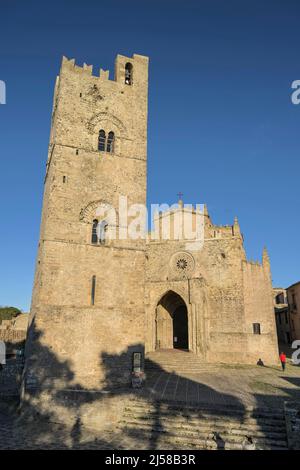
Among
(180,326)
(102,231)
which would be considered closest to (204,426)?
(102,231)

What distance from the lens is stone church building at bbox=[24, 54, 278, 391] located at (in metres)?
15.1

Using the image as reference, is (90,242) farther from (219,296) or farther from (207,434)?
(219,296)

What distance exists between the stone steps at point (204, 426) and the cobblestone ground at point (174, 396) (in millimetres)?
683

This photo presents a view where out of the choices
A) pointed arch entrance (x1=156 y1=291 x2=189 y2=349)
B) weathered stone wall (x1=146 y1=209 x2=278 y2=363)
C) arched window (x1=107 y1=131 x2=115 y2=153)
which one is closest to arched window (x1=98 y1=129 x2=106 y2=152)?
arched window (x1=107 y1=131 x2=115 y2=153)

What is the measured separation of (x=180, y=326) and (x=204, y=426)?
1903cm

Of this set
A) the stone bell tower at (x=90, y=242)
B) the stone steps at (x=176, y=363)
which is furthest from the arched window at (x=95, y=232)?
the stone steps at (x=176, y=363)

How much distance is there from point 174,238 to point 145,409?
1823 cm

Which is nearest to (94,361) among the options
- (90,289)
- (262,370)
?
(90,289)

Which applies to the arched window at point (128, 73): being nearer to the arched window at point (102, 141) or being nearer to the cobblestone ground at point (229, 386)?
the arched window at point (102, 141)

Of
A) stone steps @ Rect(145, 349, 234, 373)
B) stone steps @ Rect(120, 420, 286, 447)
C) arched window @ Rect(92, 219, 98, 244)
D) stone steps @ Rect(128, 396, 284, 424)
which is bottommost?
stone steps @ Rect(120, 420, 286, 447)

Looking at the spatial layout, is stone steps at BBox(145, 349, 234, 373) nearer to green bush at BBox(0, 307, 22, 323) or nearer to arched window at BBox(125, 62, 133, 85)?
arched window at BBox(125, 62, 133, 85)

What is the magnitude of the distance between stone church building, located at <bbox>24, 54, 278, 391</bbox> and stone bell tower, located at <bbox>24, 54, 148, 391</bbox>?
0.15 ft

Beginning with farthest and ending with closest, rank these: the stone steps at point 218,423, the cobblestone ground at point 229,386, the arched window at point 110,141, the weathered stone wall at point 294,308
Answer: the weathered stone wall at point 294,308, the arched window at point 110,141, the cobblestone ground at point 229,386, the stone steps at point 218,423

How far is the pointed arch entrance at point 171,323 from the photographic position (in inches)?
1086
